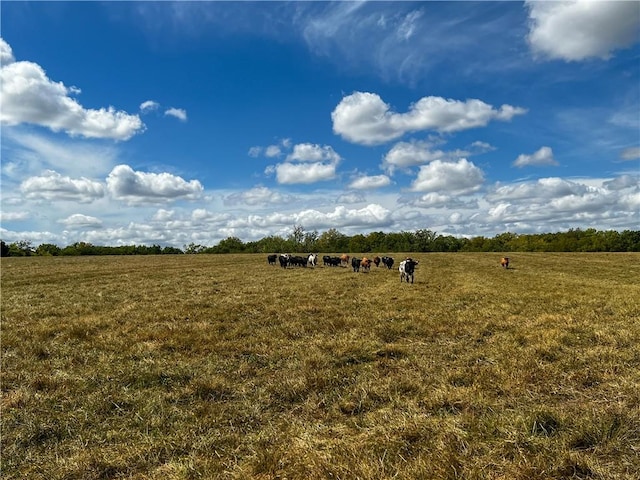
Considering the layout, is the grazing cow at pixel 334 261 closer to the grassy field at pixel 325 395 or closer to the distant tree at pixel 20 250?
the grassy field at pixel 325 395

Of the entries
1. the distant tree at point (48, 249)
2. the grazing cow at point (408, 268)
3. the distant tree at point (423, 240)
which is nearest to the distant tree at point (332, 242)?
the distant tree at point (423, 240)

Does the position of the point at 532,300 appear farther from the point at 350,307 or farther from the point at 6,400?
the point at 6,400

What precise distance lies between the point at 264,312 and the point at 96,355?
6139mm

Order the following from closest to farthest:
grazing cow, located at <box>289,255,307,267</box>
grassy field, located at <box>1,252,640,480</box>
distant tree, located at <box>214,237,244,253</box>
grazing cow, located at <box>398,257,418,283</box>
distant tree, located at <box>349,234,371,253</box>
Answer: grassy field, located at <box>1,252,640,480</box>, grazing cow, located at <box>398,257,418,283</box>, grazing cow, located at <box>289,255,307,267</box>, distant tree, located at <box>349,234,371,253</box>, distant tree, located at <box>214,237,244,253</box>

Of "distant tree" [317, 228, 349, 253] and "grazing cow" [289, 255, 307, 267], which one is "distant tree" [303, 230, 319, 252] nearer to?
"distant tree" [317, 228, 349, 253]

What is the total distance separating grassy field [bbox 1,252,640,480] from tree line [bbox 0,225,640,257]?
104449 mm

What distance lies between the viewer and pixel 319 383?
7.43 m

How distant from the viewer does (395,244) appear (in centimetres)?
13388

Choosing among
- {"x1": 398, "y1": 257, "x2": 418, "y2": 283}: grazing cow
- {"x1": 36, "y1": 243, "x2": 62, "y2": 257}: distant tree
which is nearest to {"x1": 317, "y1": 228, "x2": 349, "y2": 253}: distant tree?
{"x1": 36, "y1": 243, "x2": 62, "y2": 257}: distant tree

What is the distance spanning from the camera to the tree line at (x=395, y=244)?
99.6 meters

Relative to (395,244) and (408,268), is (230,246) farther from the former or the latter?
(408,268)

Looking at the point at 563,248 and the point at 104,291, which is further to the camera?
the point at 563,248

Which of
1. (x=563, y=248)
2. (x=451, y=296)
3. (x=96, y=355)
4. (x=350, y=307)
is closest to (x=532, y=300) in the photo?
(x=451, y=296)

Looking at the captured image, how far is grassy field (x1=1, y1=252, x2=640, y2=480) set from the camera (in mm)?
4785
